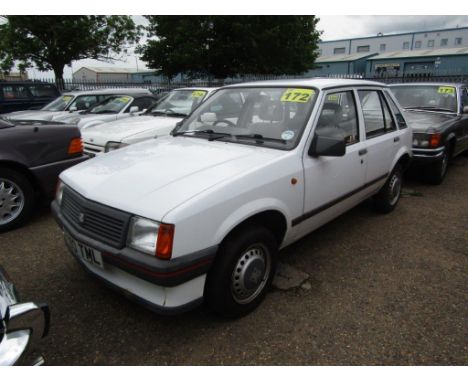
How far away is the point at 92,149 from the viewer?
5.58 m

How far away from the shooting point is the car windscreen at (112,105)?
806 centimetres

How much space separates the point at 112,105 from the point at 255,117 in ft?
19.8

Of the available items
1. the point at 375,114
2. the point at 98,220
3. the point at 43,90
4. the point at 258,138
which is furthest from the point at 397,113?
the point at 43,90

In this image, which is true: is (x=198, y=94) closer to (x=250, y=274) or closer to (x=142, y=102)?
(x=142, y=102)

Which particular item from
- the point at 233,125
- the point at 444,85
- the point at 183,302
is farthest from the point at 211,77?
the point at 183,302

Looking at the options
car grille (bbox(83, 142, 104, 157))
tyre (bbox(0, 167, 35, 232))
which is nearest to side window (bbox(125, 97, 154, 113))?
car grille (bbox(83, 142, 104, 157))

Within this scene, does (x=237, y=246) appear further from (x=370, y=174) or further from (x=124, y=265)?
(x=370, y=174)

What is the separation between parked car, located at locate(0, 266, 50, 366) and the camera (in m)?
1.49

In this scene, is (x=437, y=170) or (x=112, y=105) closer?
(x=437, y=170)

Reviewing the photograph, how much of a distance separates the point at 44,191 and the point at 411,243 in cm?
431

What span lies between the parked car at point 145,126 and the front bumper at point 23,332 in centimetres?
377

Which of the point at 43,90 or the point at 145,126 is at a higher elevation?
the point at 43,90

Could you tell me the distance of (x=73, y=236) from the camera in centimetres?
238

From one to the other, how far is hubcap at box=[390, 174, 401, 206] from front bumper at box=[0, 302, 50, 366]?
411 cm
